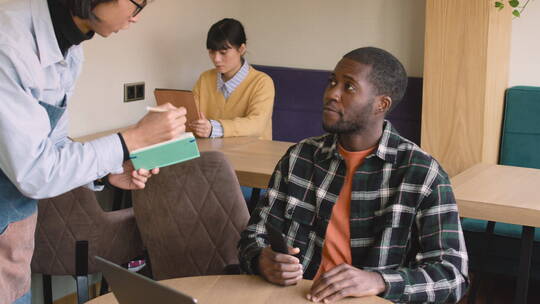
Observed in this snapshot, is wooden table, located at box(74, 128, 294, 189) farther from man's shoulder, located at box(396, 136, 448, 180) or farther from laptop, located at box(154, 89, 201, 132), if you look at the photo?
man's shoulder, located at box(396, 136, 448, 180)

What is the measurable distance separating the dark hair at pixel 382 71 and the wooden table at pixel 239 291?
2.18ft

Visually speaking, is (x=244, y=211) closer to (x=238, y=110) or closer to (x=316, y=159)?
(x=316, y=159)

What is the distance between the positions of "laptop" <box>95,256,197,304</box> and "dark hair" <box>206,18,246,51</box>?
2.66 meters

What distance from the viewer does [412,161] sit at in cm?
194

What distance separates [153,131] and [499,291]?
2688mm

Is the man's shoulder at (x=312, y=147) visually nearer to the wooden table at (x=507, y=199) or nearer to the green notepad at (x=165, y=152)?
the green notepad at (x=165, y=152)

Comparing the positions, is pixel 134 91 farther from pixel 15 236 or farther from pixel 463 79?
pixel 15 236

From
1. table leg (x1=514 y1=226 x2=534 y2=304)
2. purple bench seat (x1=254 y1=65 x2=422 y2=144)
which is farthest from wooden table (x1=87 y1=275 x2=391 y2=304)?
purple bench seat (x1=254 y1=65 x2=422 y2=144)

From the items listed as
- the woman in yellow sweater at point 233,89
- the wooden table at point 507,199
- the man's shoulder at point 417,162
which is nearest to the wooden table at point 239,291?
the man's shoulder at point 417,162

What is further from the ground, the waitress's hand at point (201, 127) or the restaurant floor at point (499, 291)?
Answer: the waitress's hand at point (201, 127)

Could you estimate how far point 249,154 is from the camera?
3344 millimetres

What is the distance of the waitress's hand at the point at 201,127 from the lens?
141 inches

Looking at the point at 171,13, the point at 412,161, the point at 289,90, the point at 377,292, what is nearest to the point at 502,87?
the point at 289,90

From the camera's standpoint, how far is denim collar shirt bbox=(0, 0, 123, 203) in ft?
5.06
